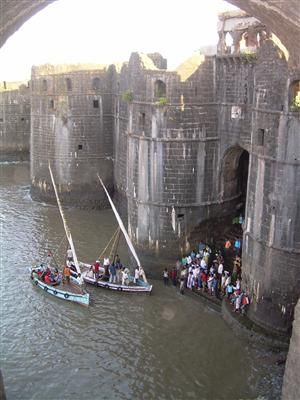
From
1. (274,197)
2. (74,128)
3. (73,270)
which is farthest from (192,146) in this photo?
(74,128)

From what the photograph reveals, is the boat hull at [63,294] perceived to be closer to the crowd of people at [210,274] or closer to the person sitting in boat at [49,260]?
the person sitting in boat at [49,260]

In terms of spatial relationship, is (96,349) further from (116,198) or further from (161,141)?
(116,198)

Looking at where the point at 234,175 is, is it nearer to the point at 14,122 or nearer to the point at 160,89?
the point at 160,89

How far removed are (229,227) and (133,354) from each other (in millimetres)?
7654

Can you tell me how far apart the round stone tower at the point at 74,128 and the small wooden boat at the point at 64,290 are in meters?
9.89

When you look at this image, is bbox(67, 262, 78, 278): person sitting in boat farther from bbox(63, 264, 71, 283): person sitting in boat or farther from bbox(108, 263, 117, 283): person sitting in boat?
bbox(108, 263, 117, 283): person sitting in boat

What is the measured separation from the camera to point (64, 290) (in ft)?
57.6

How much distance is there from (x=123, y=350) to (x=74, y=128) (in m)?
15.5

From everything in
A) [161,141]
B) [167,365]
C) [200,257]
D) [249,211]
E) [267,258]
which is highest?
[161,141]

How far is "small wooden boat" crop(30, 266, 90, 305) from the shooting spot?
55.7ft

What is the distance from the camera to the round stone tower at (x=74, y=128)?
27.1m

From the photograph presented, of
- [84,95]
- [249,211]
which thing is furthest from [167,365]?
[84,95]

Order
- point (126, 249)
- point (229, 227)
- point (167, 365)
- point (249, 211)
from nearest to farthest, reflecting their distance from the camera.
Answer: point (167, 365), point (249, 211), point (229, 227), point (126, 249)

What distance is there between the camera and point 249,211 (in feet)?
50.3
